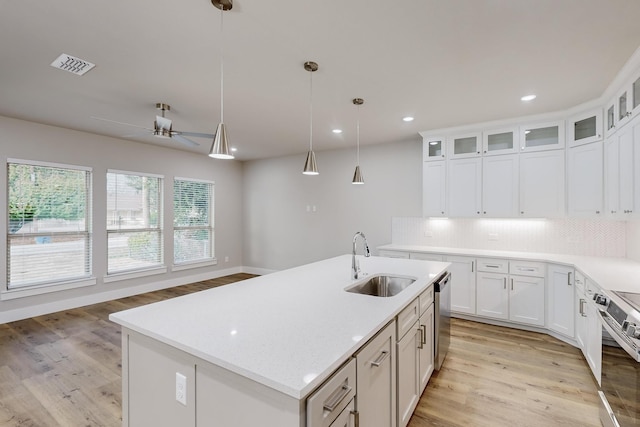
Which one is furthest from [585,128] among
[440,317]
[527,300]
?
[440,317]

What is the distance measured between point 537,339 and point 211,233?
18.9ft

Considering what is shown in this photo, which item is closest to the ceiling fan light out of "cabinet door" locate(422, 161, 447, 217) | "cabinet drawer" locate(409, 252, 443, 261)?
"cabinet drawer" locate(409, 252, 443, 261)

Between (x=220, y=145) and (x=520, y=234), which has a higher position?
(x=220, y=145)

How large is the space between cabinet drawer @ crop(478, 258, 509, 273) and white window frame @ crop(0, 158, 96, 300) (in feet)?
18.4

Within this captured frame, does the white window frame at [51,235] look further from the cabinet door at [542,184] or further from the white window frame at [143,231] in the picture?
the cabinet door at [542,184]

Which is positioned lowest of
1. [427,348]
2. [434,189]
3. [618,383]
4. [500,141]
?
[427,348]

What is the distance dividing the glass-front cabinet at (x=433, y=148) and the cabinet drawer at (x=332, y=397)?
3.73 m

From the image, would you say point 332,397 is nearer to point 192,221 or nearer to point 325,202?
point 325,202

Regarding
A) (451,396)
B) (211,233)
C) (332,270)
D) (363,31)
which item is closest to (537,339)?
(451,396)

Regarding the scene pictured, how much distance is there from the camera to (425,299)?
90.4 inches

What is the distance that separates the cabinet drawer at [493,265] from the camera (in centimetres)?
363

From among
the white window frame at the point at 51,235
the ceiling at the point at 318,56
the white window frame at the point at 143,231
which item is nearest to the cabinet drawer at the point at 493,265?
the ceiling at the point at 318,56

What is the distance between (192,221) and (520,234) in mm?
5689

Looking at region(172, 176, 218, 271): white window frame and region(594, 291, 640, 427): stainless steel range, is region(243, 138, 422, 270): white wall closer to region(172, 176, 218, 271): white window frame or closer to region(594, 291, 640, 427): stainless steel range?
region(172, 176, 218, 271): white window frame
